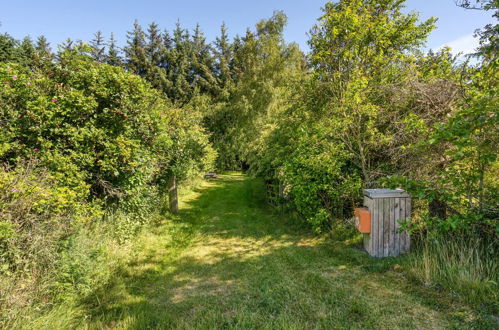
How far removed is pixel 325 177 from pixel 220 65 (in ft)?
69.6

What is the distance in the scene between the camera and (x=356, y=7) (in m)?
6.29

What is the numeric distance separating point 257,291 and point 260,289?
0.07 metres

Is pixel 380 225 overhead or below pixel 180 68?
below

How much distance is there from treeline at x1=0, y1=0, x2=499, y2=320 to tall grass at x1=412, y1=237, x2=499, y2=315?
0.03 meters

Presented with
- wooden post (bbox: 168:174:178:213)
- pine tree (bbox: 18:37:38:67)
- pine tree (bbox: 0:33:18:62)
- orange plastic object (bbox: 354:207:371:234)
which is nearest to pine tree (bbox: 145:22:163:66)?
pine tree (bbox: 18:37:38:67)

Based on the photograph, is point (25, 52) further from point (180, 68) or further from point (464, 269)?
point (464, 269)

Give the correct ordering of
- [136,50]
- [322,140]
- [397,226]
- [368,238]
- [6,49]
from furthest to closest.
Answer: [136,50], [6,49], [322,140], [368,238], [397,226]

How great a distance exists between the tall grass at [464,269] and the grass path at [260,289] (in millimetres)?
330

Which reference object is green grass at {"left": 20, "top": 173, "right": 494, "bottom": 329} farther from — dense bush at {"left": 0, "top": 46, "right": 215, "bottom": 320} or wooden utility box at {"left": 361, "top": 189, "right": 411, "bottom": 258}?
dense bush at {"left": 0, "top": 46, "right": 215, "bottom": 320}

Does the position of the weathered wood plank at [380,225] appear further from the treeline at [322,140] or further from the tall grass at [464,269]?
the treeline at [322,140]

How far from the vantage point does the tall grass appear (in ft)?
9.27

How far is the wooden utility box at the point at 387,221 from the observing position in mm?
4152

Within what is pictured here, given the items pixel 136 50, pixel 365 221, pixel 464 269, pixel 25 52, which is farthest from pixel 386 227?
pixel 25 52

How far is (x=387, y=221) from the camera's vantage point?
13.7 ft
